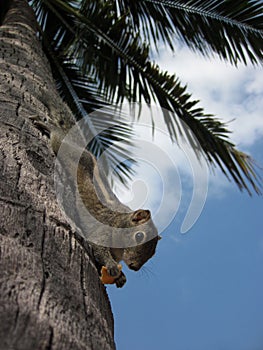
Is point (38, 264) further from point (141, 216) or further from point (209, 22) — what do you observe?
point (209, 22)

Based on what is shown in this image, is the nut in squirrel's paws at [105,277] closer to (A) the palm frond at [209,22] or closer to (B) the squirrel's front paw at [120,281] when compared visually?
(B) the squirrel's front paw at [120,281]

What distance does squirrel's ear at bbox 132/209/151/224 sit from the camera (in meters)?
1.69

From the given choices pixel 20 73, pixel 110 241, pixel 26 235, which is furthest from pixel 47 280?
pixel 20 73

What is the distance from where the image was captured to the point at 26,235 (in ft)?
3.75

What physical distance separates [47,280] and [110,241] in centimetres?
81

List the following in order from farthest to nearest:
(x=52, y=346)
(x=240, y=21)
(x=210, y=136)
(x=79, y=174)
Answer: (x=210, y=136) → (x=240, y=21) → (x=79, y=174) → (x=52, y=346)

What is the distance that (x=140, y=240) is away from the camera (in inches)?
71.0

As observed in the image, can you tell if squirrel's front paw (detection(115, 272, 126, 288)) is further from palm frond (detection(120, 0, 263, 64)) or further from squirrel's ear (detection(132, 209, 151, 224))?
palm frond (detection(120, 0, 263, 64))

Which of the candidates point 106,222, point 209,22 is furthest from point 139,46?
point 106,222

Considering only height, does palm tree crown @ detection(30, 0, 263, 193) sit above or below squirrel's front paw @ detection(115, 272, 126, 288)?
above

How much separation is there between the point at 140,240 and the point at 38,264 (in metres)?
0.79

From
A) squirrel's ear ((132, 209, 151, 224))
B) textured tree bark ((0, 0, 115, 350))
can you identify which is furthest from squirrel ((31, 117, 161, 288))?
textured tree bark ((0, 0, 115, 350))

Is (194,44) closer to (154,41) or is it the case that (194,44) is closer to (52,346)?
(154,41)

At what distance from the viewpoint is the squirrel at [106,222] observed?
172 centimetres
